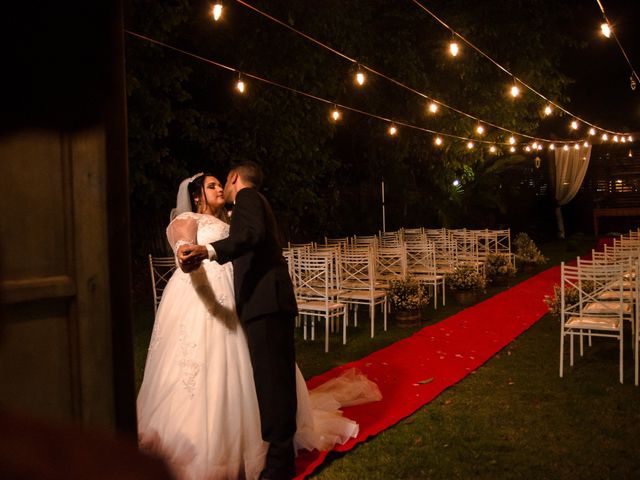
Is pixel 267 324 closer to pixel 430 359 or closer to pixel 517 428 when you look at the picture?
pixel 517 428

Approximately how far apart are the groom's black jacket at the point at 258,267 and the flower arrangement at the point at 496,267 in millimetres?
8589

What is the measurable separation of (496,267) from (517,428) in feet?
23.8

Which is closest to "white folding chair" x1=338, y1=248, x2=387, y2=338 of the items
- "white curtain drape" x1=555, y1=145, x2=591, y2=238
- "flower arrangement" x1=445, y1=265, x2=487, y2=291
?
"flower arrangement" x1=445, y1=265, x2=487, y2=291

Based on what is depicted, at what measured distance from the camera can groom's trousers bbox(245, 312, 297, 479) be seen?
3.63 meters

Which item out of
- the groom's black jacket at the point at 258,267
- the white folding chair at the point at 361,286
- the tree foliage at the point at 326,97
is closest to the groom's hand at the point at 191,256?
the groom's black jacket at the point at 258,267

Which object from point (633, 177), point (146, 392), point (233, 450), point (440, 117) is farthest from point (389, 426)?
point (633, 177)

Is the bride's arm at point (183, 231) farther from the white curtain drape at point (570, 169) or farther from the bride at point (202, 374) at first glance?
the white curtain drape at point (570, 169)

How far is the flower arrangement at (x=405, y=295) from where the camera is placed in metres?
8.41

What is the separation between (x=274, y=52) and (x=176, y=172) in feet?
11.2

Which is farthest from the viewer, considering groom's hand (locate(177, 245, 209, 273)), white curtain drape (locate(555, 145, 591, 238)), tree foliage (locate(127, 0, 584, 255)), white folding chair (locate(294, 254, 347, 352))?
white curtain drape (locate(555, 145, 591, 238))

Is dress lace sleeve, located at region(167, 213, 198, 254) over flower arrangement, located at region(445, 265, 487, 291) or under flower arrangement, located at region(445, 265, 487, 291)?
over

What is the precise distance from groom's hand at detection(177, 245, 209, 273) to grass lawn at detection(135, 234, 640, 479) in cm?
166

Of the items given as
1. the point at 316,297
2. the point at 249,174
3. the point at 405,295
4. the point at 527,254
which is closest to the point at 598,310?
the point at 405,295

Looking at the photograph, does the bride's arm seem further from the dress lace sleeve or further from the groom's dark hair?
the groom's dark hair
